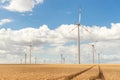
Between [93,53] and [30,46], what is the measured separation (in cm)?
3980

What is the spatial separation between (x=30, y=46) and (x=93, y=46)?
39.2 metres

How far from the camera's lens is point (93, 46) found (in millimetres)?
189375

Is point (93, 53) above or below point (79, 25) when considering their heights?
below

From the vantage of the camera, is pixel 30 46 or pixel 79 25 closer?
pixel 79 25

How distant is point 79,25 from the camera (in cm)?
15050

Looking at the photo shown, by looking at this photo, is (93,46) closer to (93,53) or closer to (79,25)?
(93,53)

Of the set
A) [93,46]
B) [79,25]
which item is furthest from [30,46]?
[79,25]

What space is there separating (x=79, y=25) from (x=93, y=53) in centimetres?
3788

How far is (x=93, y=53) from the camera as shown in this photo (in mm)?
183625

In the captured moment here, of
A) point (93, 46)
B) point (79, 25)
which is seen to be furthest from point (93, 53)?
point (79, 25)

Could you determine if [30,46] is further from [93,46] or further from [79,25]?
[79,25]

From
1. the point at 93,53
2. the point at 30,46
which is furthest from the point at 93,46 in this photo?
the point at 30,46

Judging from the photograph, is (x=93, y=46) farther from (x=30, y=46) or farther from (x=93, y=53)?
(x=30, y=46)

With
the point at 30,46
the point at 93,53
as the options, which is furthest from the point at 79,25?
the point at 30,46
